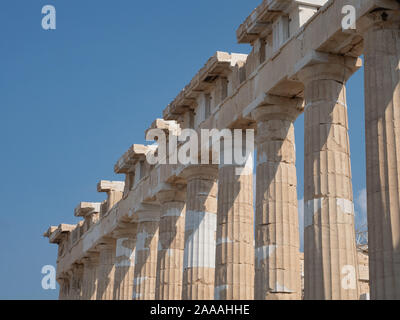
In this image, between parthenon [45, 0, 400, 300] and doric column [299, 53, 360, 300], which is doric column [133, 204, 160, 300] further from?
doric column [299, 53, 360, 300]

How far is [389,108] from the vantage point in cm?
2088

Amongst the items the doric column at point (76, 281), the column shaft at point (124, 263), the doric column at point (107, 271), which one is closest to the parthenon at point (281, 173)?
the column shaft at point (124, 263)

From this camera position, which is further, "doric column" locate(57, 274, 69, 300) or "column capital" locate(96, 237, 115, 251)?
"doric column" locate(57, 274, 69, 300)

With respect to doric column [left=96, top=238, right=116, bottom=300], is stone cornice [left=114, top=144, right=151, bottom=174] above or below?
above

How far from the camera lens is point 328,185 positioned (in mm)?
23641

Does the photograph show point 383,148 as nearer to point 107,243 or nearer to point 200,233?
point 200,233

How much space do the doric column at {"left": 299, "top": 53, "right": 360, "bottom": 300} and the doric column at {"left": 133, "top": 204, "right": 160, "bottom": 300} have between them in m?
18.9

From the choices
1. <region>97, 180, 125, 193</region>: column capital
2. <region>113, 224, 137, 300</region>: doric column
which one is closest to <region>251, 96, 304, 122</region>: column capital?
<region>113, 224, 137, 300</region>: doric column

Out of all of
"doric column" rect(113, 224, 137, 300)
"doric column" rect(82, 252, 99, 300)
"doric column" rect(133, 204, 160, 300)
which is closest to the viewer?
"doric column" rect(133, 204, 160, 300)

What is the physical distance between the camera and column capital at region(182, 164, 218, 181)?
34688 mm

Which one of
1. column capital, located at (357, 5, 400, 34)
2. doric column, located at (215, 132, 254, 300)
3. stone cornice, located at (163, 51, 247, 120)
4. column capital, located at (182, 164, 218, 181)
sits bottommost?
doric column, located at (215, 132, 254, 300)

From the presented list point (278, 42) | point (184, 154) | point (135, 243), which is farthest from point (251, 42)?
point (135, 243)

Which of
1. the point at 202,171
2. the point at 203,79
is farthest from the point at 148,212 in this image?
the point at 203,79

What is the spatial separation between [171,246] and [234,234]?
7935 millimetres
